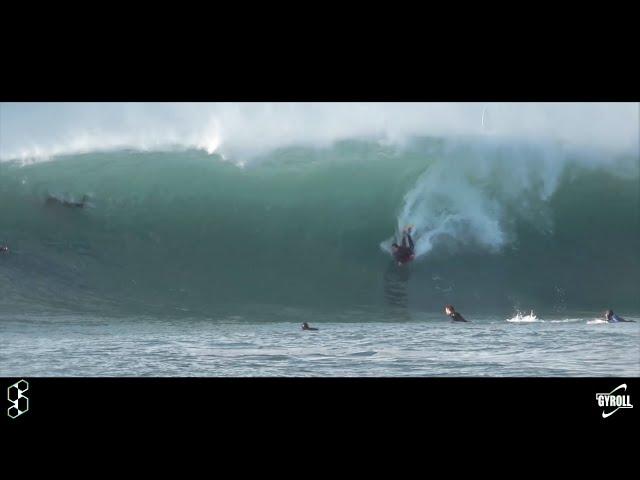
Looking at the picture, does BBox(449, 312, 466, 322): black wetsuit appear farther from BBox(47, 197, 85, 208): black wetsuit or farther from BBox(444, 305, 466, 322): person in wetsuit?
BBox(47, 197, 85, 208): black wetsuit

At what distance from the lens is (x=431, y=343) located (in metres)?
4.96

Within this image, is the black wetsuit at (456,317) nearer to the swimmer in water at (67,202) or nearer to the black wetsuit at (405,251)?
the black wetsuit at (405,251)

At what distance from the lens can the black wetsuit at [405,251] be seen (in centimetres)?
625

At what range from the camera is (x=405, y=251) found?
6281 millimetres

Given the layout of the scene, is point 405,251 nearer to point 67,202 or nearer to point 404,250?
point 404,250
